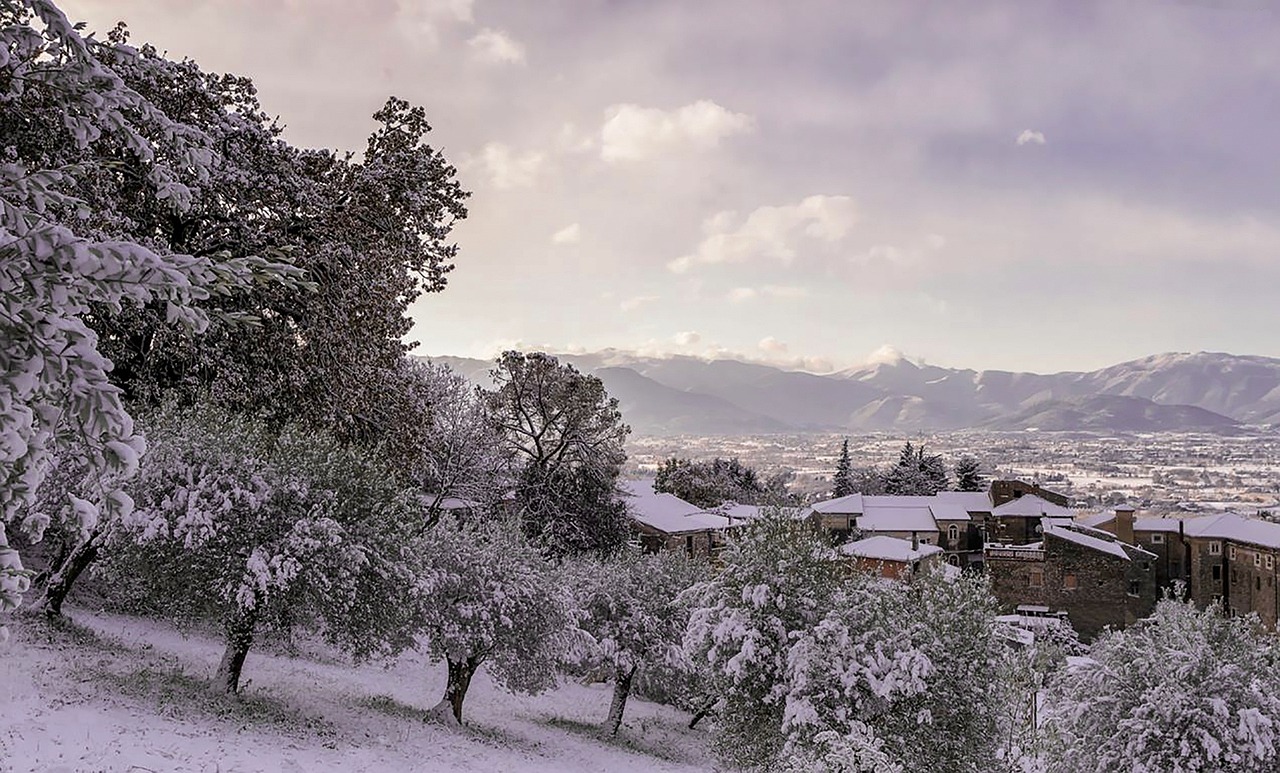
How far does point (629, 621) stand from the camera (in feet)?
97.7

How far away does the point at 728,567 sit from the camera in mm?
22312

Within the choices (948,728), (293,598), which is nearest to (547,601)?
(293,598)

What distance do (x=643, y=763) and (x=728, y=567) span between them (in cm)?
763

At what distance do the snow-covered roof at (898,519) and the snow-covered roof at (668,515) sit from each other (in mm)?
14846

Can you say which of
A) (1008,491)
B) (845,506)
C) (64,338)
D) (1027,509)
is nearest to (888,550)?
(1027,509)

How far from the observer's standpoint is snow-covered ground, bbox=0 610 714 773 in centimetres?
1369

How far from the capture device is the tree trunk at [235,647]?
59.5 feet

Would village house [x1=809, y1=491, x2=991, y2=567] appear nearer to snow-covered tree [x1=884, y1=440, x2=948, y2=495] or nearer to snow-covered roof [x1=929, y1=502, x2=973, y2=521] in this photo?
snow-covered roof [x1=929, y1=502, x2=973, y2=521]

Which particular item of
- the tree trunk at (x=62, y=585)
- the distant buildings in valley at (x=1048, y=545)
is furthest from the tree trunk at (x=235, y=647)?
the distant buildings in valley at (x=1048, y=545)

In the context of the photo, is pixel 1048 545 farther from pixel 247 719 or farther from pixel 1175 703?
pixel 247 719

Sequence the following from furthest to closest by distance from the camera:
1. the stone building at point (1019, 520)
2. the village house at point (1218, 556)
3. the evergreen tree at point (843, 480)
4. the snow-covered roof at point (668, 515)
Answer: the evergreen tree at point (843, 480) < the stone building at point (1019, 520) < the snow-covered roof at point (668, 515) < the village house at point (1218, 556)

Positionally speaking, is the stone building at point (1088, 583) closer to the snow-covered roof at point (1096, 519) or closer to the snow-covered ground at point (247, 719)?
the snow-covered roof at point (1096, 519)

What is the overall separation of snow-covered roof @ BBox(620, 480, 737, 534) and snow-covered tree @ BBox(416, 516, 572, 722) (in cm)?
3572

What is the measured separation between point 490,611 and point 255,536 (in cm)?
811
